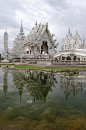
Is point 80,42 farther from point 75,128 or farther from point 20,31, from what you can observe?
point 75,128

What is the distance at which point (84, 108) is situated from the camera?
296cm

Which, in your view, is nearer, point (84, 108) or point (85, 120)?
point (85, 120)

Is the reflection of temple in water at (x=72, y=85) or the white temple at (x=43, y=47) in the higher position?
the white temple at (x=43, y=47)

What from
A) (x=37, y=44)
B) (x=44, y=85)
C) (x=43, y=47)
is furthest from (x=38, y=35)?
(x=44, y=85)

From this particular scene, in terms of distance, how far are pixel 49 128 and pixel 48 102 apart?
3.95 ft

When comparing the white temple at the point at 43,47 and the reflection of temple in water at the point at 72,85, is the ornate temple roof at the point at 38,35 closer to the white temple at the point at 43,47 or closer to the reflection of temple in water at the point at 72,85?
the white temple at the point at 43,47

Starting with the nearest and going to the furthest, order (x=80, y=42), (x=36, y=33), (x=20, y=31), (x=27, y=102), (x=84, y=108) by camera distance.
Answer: (x=84, y=108), (x=27, y=102), (x=36, y=33), (x=80, y=42), (x=20, y=31)

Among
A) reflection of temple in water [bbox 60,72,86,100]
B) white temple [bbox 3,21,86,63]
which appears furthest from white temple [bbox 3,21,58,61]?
reflection of temple in water [bbox 60,72,86,100]

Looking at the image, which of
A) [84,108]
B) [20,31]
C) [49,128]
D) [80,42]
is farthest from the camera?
[20,31]

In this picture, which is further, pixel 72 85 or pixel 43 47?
pixel 43 47

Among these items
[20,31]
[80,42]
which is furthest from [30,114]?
[20,31]

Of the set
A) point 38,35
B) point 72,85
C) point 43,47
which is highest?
point 38,35

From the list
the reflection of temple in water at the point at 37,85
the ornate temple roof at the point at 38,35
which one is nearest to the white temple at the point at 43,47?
the ornate temple roof at the point at 38,35

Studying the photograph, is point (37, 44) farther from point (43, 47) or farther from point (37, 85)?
point (37, 85)
